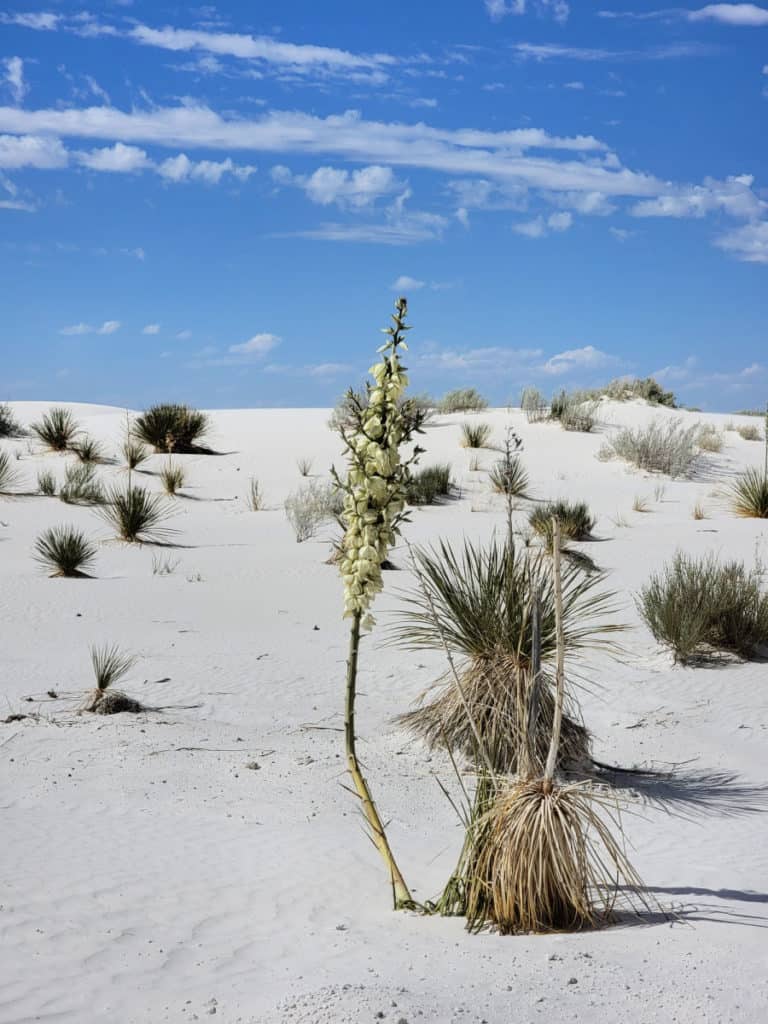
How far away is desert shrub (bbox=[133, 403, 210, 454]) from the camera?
73.6ft

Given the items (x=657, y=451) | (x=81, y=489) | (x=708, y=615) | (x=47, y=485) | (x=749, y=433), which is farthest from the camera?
(x=749, y=433)

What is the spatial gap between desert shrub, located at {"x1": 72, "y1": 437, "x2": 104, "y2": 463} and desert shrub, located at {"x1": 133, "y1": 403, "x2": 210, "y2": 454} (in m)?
0.96

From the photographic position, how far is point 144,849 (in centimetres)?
504

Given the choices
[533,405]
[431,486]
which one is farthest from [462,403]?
[431,486]

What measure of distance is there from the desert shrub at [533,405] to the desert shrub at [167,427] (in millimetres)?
9329

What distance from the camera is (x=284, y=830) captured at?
17.9 feet

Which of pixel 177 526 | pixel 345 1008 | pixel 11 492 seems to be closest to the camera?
pixel 345 1008

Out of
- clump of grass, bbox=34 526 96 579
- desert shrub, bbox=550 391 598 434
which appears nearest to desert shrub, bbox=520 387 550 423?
desert shrub, bbox=550 391 598 434

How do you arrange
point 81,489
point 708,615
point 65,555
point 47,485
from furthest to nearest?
point 47,485 < point 81,489 < point 65,555 < point 708,615

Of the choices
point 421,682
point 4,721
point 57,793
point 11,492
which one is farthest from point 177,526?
point 57,793

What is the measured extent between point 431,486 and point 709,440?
1004 centimetres

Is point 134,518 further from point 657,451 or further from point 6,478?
point 657,451

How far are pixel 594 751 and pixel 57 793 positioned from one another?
11.5ft

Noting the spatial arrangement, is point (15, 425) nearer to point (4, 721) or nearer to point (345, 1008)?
point (4, 721)
